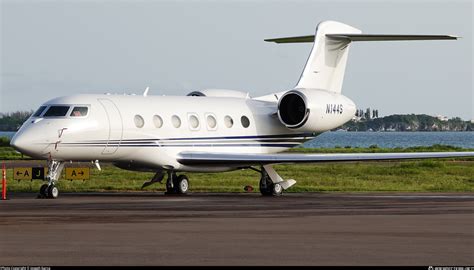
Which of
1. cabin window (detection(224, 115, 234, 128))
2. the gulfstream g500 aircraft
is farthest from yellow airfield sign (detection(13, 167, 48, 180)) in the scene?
cabin window (detection(224, 115, 234, 128))

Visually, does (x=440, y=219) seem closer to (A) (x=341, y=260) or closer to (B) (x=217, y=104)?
(A) (x=341, y=260)

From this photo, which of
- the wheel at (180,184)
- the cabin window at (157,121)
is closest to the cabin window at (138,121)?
the cabin window at (157,121)

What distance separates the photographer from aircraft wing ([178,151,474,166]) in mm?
31281

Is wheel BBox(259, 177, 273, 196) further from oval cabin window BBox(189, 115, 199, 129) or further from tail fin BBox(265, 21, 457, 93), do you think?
tail fin BBox(265, 21, 457, 93)

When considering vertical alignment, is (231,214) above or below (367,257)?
below

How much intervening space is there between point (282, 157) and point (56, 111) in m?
6.74

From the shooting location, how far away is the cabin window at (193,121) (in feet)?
108

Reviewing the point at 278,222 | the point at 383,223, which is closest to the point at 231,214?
the point at 278,222

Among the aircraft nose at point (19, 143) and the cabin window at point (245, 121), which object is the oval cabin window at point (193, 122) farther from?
the aircraft nose at point (19, 143)

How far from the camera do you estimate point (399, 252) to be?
47.6 feet

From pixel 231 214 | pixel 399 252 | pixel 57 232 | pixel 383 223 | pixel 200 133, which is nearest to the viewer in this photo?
pixel 399 252

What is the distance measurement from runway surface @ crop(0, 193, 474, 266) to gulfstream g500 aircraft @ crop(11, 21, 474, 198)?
8.47 ft

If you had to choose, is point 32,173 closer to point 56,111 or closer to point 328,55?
point 56,111

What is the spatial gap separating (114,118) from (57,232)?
13.3 m
